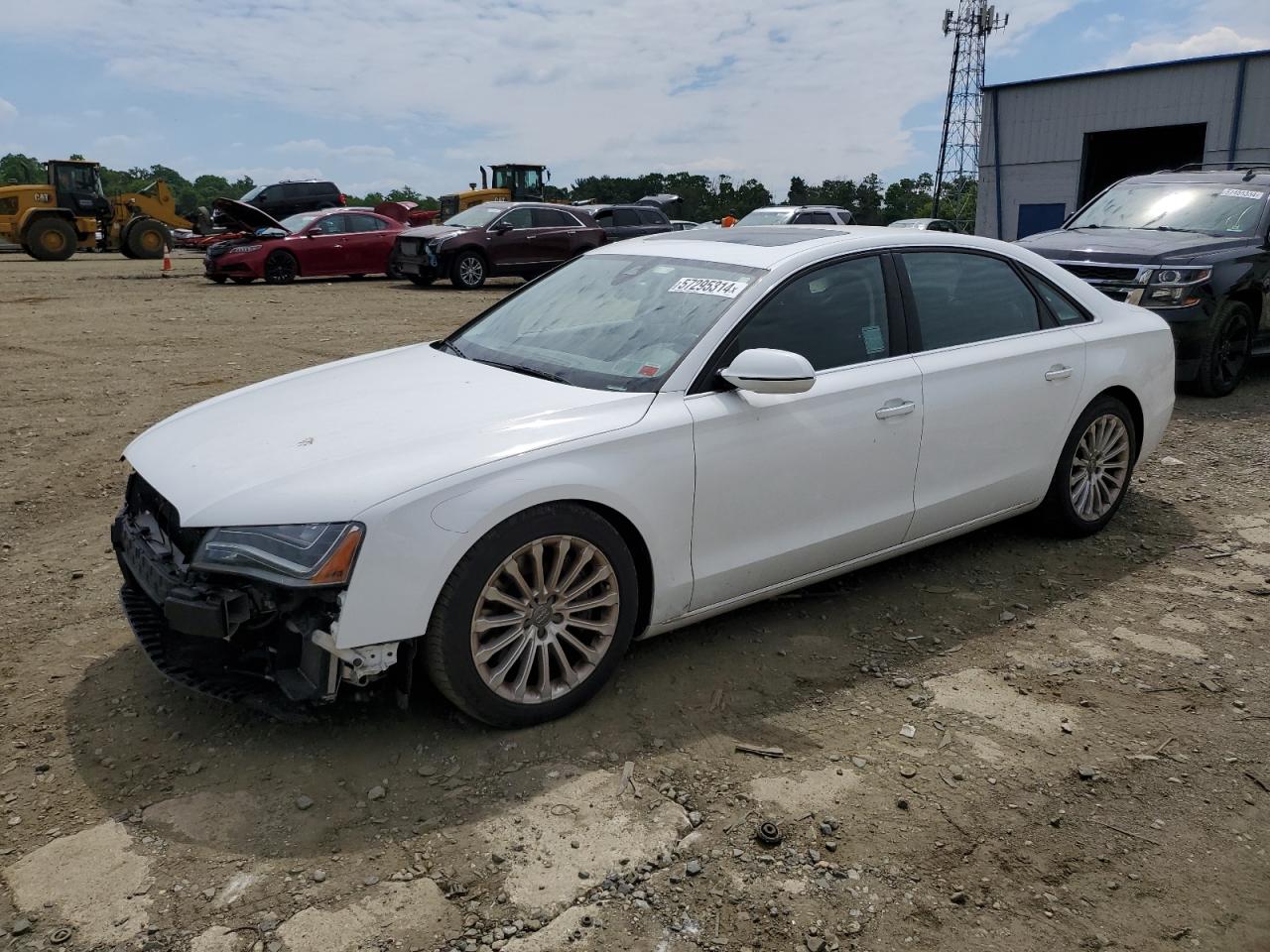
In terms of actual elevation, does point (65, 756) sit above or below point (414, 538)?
below

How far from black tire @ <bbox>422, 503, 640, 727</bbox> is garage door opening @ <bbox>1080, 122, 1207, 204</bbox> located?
2263 centimetres

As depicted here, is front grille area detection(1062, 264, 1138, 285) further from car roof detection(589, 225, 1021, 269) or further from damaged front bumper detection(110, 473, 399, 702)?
damaged front bumper detection(110, 473, 399, 702)

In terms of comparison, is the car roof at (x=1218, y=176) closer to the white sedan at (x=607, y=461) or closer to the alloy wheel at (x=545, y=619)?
the white sedan at (x=607, y=461)

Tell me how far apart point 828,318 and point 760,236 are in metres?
0.60

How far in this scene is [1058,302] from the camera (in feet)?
15.7

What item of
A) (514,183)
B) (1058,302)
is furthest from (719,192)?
(1058,302)

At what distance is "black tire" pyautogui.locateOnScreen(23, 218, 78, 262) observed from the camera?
24875 mm

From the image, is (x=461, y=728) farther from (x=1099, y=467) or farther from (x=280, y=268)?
(x=280, y=268)

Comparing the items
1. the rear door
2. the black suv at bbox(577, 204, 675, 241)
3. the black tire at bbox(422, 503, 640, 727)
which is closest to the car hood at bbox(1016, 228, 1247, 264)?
the rear door

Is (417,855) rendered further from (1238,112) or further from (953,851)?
(1238,112)

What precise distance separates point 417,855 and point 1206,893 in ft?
6.67

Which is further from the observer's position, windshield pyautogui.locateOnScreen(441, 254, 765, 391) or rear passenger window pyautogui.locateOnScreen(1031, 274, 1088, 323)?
rear passenger window pyautogui.locateOnScreen(1031, 274, 1088, 323)

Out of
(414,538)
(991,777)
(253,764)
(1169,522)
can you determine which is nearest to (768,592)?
(991,777)

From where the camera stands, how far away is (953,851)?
275 centimetres
